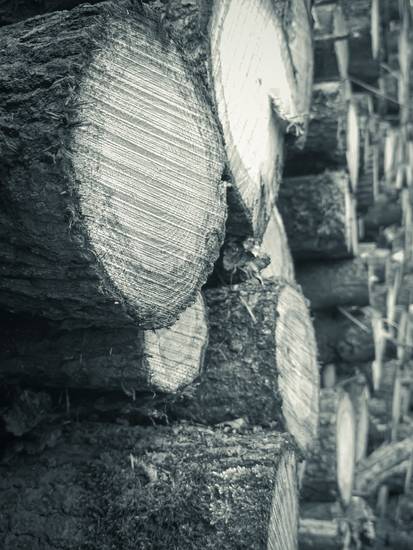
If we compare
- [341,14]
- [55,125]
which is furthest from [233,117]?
[341,14]

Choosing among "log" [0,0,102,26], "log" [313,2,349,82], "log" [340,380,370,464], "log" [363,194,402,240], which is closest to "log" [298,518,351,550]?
"log" [340,380,370,464]

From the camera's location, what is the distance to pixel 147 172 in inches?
41.2

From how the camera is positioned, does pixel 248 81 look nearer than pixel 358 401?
Yes

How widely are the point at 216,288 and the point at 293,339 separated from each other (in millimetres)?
241

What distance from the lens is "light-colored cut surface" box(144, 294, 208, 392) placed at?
1.25m

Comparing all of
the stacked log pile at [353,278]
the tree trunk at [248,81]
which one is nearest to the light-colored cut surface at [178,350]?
the tree trunk at [248,81]

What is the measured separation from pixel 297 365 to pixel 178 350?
15.0 inches

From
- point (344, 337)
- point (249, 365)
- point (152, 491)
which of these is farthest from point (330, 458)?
point (152, 491)

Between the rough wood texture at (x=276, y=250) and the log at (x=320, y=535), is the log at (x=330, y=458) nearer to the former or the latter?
the log at (x=320, y=535)

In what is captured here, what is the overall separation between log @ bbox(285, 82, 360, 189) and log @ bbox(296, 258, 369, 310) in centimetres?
43

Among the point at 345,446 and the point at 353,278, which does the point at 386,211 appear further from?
the point at 345,446

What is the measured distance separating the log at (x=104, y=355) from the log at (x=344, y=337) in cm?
135

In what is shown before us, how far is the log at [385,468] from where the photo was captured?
3.10 m

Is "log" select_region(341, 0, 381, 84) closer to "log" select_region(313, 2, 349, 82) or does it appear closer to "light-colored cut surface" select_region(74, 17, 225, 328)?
"log" select_region(313, 2, 349, 82)
